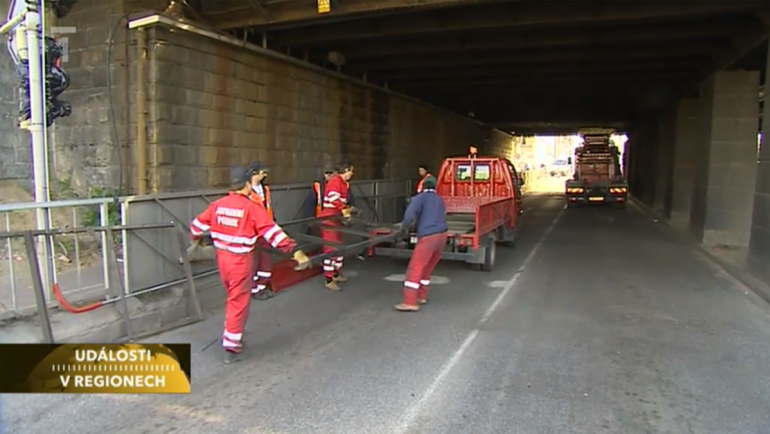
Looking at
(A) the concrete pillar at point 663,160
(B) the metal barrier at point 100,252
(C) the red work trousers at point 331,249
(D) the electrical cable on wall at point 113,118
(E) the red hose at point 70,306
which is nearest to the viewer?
(E) the red hose at point 70,306

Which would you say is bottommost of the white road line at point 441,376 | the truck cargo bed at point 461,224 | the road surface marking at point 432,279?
the road surface marking at point 432,279

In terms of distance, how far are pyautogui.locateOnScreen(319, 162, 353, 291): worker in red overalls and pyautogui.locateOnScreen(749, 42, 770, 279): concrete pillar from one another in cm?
679

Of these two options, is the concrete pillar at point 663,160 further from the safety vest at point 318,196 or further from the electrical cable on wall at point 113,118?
the electrical cable on wall at point 113,118

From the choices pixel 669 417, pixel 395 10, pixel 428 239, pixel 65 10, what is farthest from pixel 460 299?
pixel 65 10

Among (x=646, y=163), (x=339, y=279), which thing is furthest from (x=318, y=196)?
(x=646, y=163)

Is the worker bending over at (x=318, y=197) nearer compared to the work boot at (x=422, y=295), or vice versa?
the work boot at (x=422, y=295)

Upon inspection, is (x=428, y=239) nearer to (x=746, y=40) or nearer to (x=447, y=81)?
(x=746, y=40)

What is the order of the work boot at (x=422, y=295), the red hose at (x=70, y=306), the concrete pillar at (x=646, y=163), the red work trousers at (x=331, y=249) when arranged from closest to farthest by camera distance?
the red hose at (x=70, y=306) → the work boot at (x=422, y=295) → the red work trousers at (x=331, y=249) → the concrete pillar at (x=646, y=163)

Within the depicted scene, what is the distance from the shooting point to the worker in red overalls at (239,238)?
5.17 meters

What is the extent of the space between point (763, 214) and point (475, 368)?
7.09 metres

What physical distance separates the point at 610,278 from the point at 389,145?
9899 mm

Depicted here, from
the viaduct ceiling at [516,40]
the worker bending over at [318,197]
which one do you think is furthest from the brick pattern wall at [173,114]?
the worker bending over at [318,197]

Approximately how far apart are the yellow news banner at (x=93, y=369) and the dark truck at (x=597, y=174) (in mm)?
22980

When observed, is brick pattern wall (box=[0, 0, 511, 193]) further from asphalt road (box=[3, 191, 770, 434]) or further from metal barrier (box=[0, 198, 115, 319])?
asphalt road (box=[3, 191, 770, 434])
